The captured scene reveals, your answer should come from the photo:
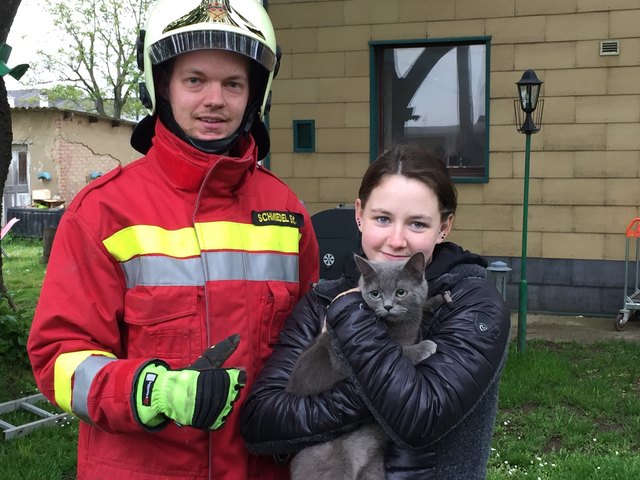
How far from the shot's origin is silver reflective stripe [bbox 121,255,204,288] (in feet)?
7.38

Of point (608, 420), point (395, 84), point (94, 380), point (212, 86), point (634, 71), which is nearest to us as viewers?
point (94, 380)

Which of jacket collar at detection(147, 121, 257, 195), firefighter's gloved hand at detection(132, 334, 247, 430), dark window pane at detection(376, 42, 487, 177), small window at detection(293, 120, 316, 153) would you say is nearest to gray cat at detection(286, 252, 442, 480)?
firefighter's gloved hand at detection(132, 334, 247, 430)

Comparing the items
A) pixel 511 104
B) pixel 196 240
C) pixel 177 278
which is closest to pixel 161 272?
pixel 177 278

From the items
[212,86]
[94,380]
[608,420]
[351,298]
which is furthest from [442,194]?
[608,420]

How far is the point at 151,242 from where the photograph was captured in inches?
89.6

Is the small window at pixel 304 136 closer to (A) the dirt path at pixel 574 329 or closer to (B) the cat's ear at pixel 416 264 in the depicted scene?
(A) the dirt path at pixel 574 329

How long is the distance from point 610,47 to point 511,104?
4.62 feet

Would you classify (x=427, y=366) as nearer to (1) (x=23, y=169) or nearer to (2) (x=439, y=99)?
(2) (x=439, y=99)

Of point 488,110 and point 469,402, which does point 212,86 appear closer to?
point 469,402

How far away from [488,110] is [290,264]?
747 cm

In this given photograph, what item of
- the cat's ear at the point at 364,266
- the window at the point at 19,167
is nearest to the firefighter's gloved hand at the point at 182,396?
the cat's ear at the point at 364,266

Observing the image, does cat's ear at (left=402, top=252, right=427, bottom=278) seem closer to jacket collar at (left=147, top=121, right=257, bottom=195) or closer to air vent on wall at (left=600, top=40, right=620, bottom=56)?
jacket collar at (left=147, top=121, right=257, bottom=195)

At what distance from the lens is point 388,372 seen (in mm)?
2049

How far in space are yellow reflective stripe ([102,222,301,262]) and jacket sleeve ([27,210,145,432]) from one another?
2.8 inches
